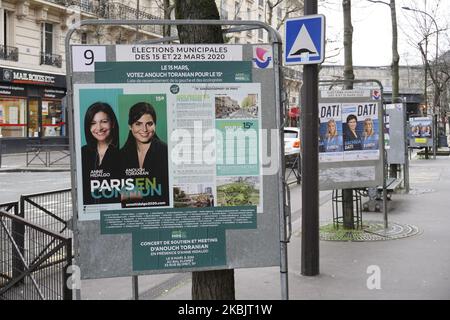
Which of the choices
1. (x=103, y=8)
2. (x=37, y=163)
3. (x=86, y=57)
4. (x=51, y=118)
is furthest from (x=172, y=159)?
(x=103, y=8)

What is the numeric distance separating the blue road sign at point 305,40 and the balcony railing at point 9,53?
952 inches

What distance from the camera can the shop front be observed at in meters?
27.7

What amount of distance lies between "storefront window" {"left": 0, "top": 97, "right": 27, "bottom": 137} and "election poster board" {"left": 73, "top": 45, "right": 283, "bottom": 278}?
25726mm

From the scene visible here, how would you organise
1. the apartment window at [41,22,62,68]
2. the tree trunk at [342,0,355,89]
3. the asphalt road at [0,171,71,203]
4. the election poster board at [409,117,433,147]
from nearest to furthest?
the tree trunk at [342,0,355,89] → the asphalt road at [0,171,71,203] → the election poster board at [409,117,433,147] → the apartment window at [41,22,62,68]

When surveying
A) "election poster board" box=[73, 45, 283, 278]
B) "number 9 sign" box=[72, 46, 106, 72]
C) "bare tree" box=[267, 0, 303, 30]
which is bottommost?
"election poster board" box=[73, 45, 283, 278]

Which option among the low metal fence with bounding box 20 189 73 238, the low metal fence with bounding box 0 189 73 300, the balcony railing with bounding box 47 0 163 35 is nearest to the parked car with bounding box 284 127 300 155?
the balcony railing with bounding box 47 0 163 35

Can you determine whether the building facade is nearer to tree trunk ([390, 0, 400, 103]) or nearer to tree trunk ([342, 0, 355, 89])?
tree trunk ([390, 0, 400, 103])

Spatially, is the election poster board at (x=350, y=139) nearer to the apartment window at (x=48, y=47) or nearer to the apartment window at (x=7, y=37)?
the apartment window at (x=7, y=37)

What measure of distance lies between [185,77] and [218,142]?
19.9 inches

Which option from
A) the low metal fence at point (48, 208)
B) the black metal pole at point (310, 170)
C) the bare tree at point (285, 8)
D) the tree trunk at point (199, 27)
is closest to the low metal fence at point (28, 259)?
the low metal fence at point (48, 208)
